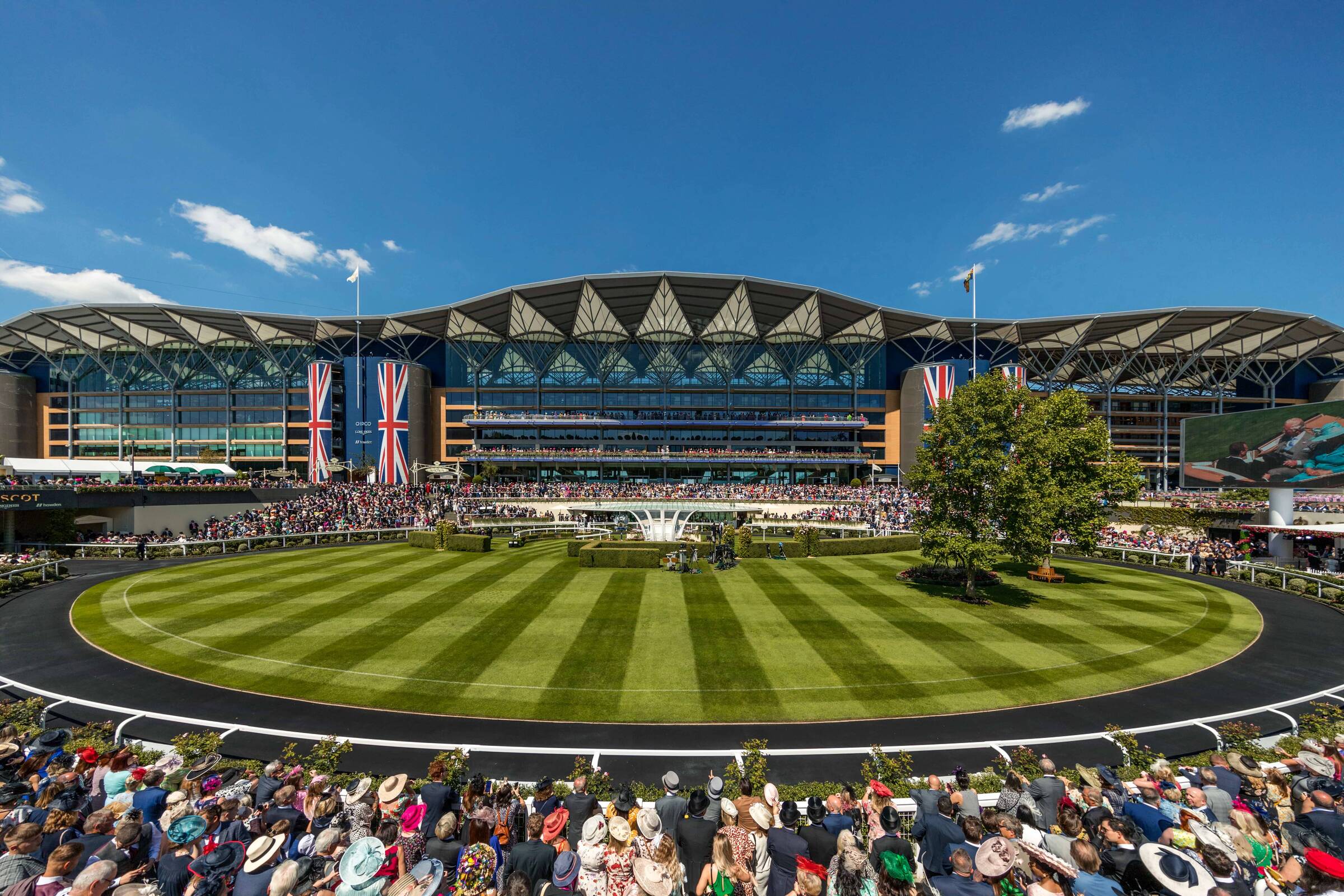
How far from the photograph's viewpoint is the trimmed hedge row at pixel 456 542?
115ft

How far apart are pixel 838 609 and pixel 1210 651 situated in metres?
11.9

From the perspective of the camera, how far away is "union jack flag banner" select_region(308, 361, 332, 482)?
69938mm

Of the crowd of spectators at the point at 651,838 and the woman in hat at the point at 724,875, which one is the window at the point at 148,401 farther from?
the woman in hat at the point at 724,875

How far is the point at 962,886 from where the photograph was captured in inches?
200

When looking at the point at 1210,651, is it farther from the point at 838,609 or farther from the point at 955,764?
the point at 955,764

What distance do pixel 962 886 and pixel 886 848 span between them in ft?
2.44

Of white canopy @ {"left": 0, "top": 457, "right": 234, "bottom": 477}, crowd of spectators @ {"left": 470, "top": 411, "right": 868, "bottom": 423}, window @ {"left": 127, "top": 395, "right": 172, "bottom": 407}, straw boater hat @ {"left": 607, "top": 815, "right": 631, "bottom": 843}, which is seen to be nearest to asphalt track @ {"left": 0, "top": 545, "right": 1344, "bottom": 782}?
straw boater hat @ {"left": 607, "top": 815, "right": 631, "bottom": 843}

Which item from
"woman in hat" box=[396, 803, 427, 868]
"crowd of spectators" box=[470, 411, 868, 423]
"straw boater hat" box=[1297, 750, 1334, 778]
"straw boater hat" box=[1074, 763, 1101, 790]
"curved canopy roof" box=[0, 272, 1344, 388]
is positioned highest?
"curved canopy roof" box=[0, 272, 1344, 388]

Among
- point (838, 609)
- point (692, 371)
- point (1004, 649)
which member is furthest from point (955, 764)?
point (692, 371)

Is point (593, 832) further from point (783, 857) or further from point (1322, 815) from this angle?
point (1322, 815)

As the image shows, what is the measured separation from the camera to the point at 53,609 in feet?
68.3

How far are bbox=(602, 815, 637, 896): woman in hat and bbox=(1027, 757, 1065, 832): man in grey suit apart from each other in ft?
18.5

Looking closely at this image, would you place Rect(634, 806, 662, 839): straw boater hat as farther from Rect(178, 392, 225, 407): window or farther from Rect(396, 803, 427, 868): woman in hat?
Rect(178, 392, 225, 407): window

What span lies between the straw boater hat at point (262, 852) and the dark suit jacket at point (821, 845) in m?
5.97
